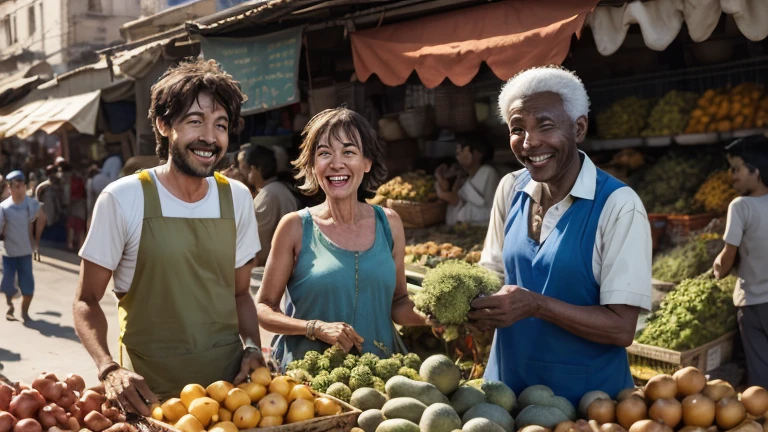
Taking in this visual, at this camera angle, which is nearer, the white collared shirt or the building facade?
the white collared shirt

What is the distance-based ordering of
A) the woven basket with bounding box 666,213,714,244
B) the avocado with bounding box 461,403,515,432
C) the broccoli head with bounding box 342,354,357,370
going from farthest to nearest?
the woven basket with bounding box 666,213,714,244, the broccoli head with bounding box 342,354,357,370, the avocado with bounding box 461,403,515,432

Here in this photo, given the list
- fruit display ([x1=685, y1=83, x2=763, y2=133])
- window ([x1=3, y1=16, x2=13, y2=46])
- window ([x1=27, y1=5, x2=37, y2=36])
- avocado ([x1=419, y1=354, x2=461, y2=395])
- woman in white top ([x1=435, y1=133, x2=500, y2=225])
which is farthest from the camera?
window ([x1=3, y1=16, x2=13, y2=46])

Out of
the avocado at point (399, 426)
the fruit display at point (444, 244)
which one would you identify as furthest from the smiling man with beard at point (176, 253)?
the fruit display at point (444, 244)

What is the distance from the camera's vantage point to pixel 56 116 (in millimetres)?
14789

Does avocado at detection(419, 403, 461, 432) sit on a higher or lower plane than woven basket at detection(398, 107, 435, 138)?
lower

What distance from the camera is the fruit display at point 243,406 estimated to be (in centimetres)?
233

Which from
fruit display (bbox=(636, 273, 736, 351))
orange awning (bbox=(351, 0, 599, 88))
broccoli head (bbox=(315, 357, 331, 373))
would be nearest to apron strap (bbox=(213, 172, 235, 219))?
broccoli head (bbox=(315, 357, 331, 373))

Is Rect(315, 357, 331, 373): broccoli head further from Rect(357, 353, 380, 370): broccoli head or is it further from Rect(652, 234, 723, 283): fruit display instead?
Rect(652, 234, 723, 283): fruit display

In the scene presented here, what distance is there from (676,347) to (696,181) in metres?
2.39

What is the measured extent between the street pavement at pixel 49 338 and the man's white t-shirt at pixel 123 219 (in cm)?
476

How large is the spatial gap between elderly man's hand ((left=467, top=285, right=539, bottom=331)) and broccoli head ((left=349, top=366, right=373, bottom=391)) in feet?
1.63

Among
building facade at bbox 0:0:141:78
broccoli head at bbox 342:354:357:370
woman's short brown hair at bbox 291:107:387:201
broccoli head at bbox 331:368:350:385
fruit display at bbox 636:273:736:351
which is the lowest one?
fruit display at bbox 636:273:736:351

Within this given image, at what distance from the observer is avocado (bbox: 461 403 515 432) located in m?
2.45

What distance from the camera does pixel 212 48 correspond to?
9250 mm
